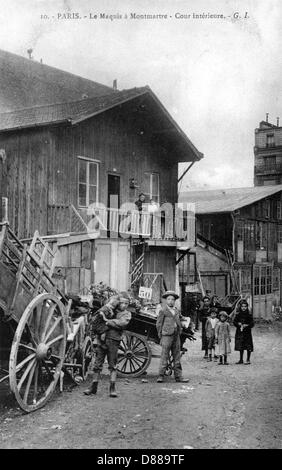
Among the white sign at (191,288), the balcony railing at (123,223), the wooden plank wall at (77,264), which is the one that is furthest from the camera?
the white sign at (191,288)

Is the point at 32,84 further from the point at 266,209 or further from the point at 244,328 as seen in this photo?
the point at 244,328

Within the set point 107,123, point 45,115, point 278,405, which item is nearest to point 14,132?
point 45,115

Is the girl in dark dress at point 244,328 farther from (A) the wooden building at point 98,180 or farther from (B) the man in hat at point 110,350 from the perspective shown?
(B) the man in hat at point 110,350

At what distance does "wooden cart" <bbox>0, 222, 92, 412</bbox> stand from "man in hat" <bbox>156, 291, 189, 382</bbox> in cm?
187

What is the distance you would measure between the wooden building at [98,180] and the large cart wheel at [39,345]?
564cm

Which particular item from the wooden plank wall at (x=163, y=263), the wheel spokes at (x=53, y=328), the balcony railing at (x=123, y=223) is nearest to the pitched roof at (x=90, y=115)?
the balcony railing at (x=123, y=223)

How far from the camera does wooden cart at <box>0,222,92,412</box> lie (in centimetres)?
699

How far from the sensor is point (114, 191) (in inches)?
719

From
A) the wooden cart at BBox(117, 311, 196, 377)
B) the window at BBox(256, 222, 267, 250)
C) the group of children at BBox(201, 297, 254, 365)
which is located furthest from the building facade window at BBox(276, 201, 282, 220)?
the wooden cart at BBox(117, 311, 196, 377)

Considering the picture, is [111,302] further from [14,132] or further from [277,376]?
[14,132]

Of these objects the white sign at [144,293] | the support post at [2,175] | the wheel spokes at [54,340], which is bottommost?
the wheel spokes at [54,340]

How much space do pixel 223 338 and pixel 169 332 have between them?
309 centimetres

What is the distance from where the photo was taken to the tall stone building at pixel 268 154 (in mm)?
53875

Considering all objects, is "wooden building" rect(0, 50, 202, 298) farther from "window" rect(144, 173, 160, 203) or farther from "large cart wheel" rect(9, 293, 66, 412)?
"large cart wheel" rect(9, 293, 66, 412)
